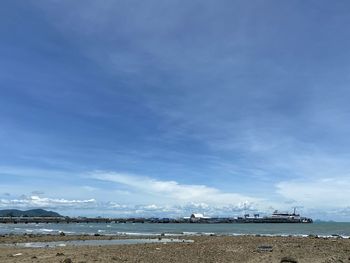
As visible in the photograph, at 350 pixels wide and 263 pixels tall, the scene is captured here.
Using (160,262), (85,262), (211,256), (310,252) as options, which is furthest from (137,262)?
(310,252)

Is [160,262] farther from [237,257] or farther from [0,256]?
[0,256]

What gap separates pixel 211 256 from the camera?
31.3 meters

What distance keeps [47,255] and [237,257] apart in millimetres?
13968

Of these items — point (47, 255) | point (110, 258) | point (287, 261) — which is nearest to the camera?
point (287, 261)

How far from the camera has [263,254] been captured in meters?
32.1

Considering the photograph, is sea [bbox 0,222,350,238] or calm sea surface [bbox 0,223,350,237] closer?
sea [bbox 0,222,350,238]

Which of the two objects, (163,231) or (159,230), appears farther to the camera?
(159,230)

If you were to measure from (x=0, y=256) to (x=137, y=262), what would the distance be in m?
11.1

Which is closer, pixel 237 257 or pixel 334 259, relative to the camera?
pixel 334 259

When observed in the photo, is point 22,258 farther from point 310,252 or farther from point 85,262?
point 310,252

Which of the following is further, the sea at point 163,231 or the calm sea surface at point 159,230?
the calm sea surface at point 159,230

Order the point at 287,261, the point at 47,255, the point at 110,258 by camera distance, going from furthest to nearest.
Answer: the point at 47,255 < the point at 110,258 < the point at 287,261

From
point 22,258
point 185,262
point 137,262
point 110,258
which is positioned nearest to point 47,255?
point 22,258

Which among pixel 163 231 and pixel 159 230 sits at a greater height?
pixel 159 230
